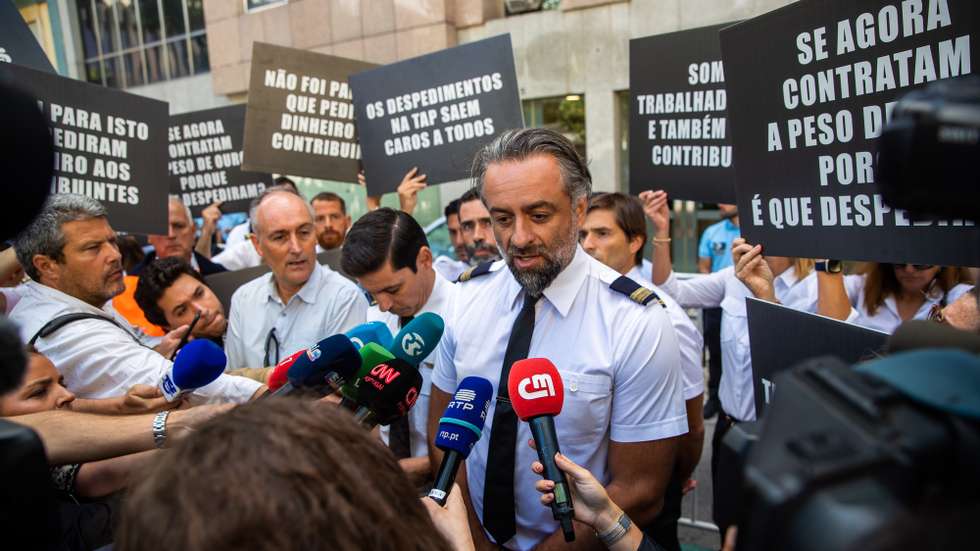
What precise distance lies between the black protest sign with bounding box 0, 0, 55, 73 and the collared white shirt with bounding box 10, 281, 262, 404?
1484 millimetres

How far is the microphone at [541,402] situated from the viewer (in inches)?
60.8

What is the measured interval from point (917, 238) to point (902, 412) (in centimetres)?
149

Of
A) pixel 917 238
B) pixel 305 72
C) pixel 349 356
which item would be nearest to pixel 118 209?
pixel 305 72

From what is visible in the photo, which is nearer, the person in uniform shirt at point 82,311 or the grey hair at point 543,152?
the grey hair at point 543,152

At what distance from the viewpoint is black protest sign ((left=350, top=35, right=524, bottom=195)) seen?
4.04m

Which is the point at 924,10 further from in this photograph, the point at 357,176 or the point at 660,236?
the point at 357,176

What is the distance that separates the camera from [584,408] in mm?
1931

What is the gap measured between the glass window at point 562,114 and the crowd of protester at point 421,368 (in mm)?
7401

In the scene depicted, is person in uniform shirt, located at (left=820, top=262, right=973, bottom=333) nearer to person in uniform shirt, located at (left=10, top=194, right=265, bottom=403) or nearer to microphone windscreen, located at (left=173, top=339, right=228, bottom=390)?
microphone windscreen, located at (left=173, top=339, right=228, bottom=390)

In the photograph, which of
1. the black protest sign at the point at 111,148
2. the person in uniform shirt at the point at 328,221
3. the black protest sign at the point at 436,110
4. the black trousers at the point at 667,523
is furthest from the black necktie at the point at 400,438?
the person in uniform shirt at the point at 328,221

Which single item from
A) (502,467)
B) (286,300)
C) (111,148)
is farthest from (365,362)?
(111,148)

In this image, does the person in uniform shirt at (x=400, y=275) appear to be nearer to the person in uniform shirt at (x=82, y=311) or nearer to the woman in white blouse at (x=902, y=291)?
the person in uniform shirt at (x=82, y=311)

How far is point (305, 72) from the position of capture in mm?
4625

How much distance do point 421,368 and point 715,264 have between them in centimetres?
467
